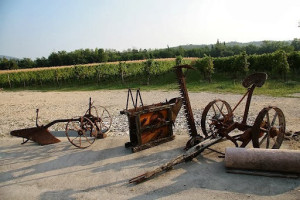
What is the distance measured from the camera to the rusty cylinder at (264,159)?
4.86m

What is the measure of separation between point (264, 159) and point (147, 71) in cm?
2221

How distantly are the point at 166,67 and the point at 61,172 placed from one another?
1043 inches

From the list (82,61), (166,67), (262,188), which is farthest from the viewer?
(82,61)

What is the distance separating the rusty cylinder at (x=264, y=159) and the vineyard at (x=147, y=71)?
57.2 feet

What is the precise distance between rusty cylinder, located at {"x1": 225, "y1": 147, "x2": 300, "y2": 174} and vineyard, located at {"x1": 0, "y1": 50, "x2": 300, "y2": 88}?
17.4m

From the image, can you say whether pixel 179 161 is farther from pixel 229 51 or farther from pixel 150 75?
pixel 229 51

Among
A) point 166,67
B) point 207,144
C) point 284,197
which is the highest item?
point 166,67

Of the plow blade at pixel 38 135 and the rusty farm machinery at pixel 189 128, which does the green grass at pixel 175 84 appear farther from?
the plow blade at pixel 38 135

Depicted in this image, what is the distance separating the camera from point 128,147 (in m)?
7.17

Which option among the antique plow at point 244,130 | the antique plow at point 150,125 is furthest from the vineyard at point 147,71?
the antique plow at point 150,125

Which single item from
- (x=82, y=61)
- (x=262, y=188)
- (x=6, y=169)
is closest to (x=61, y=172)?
(x=6, y=169)

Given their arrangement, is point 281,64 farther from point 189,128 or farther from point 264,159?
point 264,159

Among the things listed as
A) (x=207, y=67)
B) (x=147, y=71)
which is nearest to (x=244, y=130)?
(x=207, y=67)

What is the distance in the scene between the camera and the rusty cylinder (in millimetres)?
4855
